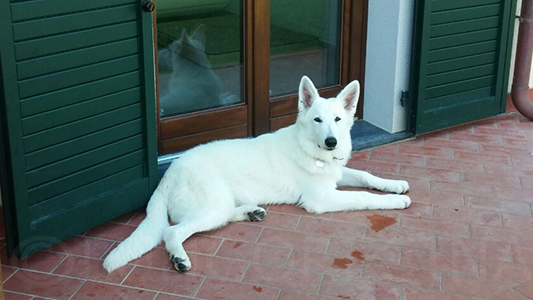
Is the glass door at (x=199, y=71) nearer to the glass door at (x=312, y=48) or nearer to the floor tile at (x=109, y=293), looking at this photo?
the glass door at (x=312, y=48)

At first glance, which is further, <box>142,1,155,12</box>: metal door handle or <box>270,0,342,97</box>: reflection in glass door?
<box>270,0,342,97</box>: reflection in glass door

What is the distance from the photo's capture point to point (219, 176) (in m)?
4.54

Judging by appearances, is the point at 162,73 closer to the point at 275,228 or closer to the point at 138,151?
the point at 138,151

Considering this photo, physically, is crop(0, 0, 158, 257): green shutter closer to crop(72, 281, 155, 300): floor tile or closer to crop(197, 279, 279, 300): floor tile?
crop(72, 281, 155, 300): floor tile

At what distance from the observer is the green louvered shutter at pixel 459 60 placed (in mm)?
5719

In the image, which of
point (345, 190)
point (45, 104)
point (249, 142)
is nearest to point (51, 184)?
point (45, 104)

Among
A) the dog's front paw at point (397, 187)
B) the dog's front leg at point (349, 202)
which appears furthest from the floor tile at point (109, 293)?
the dog's front paw at point (397, 187)

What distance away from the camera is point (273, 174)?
15.4ft

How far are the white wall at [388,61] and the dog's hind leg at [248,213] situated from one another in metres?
1.85

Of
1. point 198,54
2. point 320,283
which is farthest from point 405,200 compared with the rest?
point 198,54

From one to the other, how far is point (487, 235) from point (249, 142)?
1.60 metres

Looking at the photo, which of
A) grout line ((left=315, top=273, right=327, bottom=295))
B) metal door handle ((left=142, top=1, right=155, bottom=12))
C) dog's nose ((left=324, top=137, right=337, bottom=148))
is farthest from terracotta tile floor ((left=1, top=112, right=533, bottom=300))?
metal door handle ((left=142, top=1, right=155, bottom=12))

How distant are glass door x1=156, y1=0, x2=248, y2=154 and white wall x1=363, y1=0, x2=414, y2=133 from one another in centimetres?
118

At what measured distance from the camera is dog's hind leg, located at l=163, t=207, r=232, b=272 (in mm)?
3992
